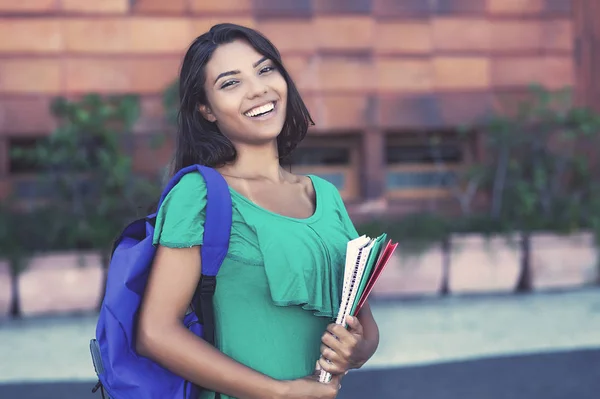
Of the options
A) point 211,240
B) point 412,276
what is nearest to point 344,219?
point 211,240

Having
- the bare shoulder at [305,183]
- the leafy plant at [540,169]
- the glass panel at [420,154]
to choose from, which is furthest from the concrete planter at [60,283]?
the bare shoulder at [305,183]

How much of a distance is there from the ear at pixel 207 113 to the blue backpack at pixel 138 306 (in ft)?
0.84

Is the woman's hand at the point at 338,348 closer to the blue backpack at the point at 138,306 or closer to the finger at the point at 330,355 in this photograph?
the finger at the point at 330,355

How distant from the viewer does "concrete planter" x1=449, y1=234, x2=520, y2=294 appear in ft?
26.8

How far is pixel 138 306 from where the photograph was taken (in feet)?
5.68

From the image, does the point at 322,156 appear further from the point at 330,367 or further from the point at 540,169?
the point at 330,367

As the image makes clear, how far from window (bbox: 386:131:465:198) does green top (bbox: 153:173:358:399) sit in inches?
304

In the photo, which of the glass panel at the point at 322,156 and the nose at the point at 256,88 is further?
the glass panel at the point at 322,156

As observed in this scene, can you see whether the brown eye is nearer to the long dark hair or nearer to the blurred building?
the long dark hair

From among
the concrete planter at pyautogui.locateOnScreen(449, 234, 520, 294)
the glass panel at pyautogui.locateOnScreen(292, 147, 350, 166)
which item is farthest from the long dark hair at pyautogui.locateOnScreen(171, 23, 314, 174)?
the glass panel at pyautogui.locateOnScreen(292, 147, 350, 166)

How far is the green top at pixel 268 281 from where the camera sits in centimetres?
176

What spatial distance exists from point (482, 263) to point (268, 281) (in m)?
6.72

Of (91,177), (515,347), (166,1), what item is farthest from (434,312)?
(166,1)

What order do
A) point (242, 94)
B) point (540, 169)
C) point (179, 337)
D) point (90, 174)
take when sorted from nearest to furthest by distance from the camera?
1. point (179, 337)
2. point (242, 94)
3. point (90, 174)
4. point (540, 169)
